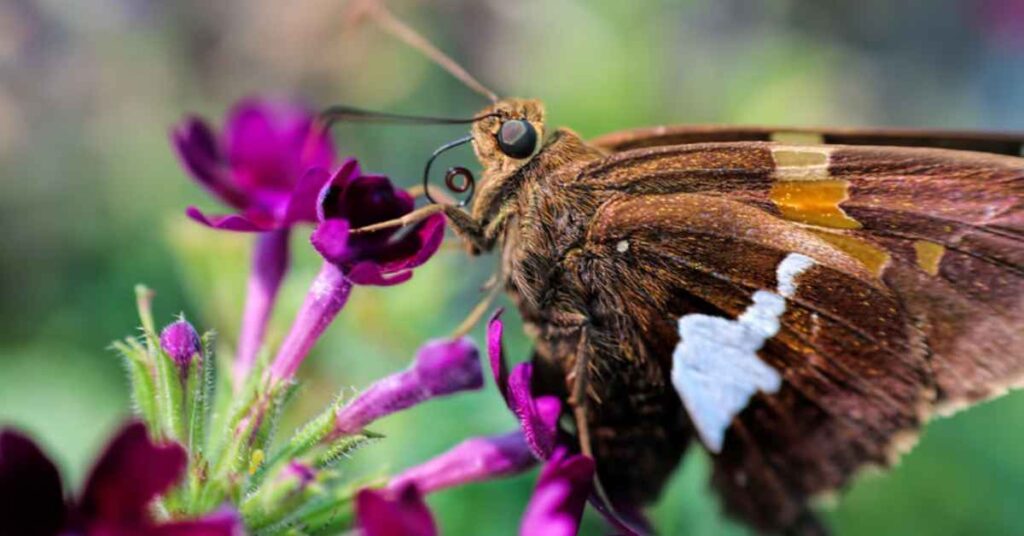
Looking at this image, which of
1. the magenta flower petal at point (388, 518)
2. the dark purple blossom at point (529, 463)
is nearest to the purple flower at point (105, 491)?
the magenta flower petal at point (388, 518)

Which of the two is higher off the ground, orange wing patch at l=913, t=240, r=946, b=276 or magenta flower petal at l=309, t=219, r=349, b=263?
magenta flower petal at l=309, t=219, r=349, b=263

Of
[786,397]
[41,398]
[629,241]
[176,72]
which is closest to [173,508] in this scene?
[629,241]

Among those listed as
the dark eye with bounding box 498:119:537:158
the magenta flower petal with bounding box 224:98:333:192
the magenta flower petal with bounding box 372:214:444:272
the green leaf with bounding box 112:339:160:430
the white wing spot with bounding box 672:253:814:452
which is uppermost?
the magenta flower petal with bounding box 224:98:333:192

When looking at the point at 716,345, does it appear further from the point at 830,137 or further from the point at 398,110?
the point at 398,110

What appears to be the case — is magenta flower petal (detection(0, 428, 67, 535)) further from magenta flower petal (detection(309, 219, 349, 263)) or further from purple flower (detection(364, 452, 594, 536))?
magenta flower petal (detection(309, 219, 349, 263))

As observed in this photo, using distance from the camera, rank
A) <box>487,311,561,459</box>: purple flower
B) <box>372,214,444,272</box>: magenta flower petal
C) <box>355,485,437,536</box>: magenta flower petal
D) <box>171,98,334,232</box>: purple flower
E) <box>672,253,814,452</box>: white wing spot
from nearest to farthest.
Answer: <box>355,485,437,536</box>: magenta flower petal → <box>487,311,561,459</box>: purple flower → <box>372,214,444,272</box>: magenta flower petal → <box>672,253,814,452</box>: white wing spot → <box>171,98,334,232</box>: purple flower

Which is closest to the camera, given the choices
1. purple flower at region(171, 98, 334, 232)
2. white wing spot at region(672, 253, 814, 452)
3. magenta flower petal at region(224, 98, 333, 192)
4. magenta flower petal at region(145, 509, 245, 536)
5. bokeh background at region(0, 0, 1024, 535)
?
magenta flower petal at region(145, 509, 245, 536)

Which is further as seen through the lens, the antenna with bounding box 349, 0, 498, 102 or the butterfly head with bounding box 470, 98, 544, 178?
the antenna with bounding box 349, 0, 498, 102

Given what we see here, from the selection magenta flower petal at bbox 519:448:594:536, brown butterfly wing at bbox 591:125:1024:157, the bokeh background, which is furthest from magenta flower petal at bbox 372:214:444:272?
the bokeh background

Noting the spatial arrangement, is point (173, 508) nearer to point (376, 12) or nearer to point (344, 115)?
point (344, 115)
